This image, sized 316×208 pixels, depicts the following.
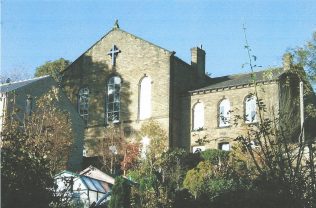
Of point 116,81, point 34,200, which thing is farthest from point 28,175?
point 116,81

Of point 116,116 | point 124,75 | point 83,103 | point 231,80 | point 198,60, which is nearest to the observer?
point 231,80

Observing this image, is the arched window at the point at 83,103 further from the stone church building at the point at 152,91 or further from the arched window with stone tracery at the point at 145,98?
the arched window with stone tracery at the point at 145,98

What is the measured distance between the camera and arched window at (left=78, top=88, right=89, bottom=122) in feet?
153

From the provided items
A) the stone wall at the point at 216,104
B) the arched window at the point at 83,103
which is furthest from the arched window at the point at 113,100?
the stone wall at the point at 216,104

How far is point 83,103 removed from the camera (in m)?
47.0

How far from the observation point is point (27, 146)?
11.5m

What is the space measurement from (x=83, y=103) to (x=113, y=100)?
3200 millimetres

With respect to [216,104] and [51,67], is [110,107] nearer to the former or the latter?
[216,104]

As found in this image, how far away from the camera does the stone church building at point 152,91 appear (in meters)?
40.9

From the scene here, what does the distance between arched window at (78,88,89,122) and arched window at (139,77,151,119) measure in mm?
5457

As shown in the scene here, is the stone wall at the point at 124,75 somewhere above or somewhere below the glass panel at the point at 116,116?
above

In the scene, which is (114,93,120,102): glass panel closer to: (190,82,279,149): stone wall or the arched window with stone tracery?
the arched window with stone tracery

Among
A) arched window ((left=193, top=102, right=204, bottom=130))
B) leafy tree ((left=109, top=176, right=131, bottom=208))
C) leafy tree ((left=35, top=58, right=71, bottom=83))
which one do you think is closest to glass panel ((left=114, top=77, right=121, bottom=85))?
arched window ((left=193, top=102, right=204, bottom=130))

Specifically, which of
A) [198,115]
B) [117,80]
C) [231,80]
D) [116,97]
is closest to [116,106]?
[116,97]
